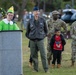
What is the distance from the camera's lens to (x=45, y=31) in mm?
12266

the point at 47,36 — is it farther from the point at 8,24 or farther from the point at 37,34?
the point at 8,24

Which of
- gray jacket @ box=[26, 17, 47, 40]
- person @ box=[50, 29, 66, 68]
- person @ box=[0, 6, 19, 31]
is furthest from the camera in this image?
person @ box=[50, 29, 66, 68]

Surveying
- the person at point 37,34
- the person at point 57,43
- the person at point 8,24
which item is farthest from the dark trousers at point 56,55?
the person at point 8,24

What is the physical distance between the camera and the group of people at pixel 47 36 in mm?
12031

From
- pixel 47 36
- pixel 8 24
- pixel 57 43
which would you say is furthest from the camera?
pixel 47 36

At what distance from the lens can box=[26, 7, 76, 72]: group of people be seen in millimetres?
12031

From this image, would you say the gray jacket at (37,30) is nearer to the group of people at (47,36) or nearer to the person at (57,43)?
the group of people at (47,36)

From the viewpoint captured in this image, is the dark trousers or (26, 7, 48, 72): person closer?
(26, 7, 48, 72): person

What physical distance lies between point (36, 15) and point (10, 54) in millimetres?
2025

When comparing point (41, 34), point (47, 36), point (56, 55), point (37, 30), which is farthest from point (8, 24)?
point (56, 55)

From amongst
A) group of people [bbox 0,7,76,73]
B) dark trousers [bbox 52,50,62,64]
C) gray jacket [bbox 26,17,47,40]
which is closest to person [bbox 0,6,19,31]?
group of people [bbox 0,7,76,73]

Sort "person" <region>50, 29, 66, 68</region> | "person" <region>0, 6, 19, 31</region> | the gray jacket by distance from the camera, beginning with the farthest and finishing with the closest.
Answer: "person" <region>50, 29, 66, 68</region>, the gray jacket, "person" <region>0, 6, 19, 31</region>

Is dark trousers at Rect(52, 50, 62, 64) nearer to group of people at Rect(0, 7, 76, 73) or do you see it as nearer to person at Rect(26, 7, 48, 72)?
group of people at Rect(0, 7, 76, 73)

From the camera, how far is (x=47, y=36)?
13484mm
